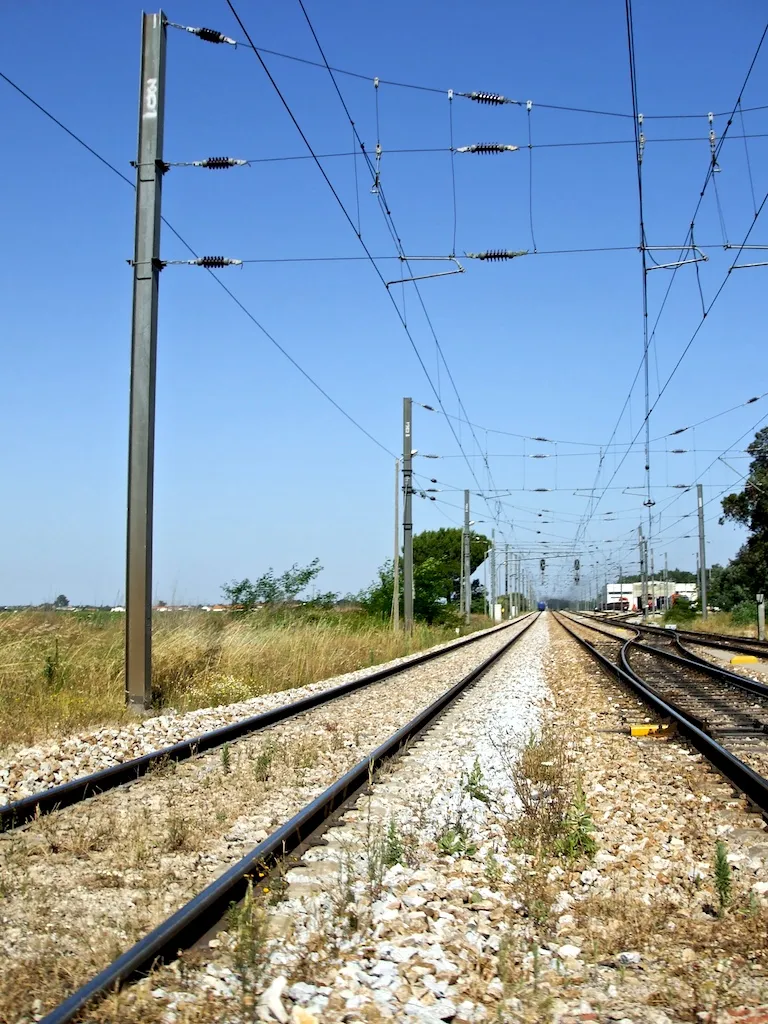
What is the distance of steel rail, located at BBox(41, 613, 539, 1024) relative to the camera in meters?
3.69

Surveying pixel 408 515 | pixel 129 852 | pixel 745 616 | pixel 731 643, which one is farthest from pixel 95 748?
pixel 745 616

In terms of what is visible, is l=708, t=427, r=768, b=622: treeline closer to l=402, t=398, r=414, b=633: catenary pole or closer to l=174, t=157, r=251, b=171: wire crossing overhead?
l=402, t=398, r=414, b=633: catenary pole

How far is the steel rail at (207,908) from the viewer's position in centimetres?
369

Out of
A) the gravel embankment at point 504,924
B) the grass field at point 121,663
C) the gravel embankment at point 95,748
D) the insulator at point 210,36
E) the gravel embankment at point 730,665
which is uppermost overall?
the insulator at point 210,36

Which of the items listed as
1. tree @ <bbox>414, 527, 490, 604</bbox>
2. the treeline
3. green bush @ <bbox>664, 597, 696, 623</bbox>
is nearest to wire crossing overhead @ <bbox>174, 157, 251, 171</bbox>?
the treeline

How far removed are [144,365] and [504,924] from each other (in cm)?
1043

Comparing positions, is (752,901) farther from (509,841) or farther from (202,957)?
(202,957)

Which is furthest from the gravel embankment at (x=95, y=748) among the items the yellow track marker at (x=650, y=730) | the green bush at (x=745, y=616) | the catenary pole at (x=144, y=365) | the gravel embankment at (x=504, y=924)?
the green bush at (x=745, y=616)

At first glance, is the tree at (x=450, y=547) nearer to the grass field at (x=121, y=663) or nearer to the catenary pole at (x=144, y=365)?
the grass field at (x=121, y=663)

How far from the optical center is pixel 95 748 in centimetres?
980

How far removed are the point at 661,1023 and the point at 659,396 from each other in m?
25.8

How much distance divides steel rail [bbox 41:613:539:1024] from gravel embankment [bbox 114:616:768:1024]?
10 cm

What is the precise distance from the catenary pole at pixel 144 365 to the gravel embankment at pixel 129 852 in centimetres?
304

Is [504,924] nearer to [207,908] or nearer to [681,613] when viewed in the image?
[207,908]
